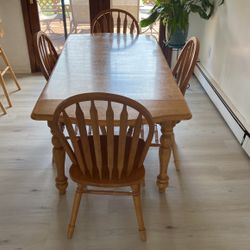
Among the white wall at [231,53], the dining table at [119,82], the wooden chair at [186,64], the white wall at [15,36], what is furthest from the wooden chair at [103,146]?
the white wall at [15,36]

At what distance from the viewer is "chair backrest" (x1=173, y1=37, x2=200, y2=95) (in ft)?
5.71

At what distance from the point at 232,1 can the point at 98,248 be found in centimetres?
237

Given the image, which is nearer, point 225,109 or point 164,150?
point 164,150

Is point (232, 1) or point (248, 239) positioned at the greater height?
point (232, 1)

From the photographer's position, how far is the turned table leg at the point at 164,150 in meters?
1.52

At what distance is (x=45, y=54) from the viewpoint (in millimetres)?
2000

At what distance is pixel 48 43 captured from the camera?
6.89 ft

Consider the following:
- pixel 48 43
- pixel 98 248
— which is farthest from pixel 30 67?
pixel 98 248

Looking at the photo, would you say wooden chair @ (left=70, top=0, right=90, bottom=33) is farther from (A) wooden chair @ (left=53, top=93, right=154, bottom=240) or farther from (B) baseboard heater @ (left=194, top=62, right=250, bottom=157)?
(A) wooden chair @ (left=53, top=93, right=154, bottom=240)

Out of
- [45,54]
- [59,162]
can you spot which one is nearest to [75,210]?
[59,162]

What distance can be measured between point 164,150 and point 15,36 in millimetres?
2744

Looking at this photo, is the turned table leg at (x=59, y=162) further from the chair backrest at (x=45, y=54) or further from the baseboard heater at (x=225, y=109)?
the baseboard heater at (x=225, y=109)

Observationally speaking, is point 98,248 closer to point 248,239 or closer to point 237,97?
point 248,239

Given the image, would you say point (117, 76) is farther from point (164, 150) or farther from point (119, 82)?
point (164, 150)
